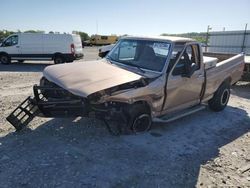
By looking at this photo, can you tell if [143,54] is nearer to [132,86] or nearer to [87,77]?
[132,86]

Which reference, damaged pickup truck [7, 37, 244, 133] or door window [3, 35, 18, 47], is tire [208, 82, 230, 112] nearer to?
damaged pickup truck [7, 37, 244, 133]

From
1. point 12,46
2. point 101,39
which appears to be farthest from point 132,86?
point 101,39

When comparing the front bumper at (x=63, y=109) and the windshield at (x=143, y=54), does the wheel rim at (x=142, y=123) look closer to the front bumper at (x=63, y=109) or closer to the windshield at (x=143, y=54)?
the front bumper at (x=63, y=109)

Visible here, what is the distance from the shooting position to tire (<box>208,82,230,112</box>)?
765 cm

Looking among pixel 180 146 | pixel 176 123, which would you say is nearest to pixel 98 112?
pixel 180 146

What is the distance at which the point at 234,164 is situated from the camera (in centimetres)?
493

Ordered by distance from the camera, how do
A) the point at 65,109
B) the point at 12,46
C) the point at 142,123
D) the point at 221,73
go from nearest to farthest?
the point at 65,109, the point at 142,123, the point at 221,73, the point at 12,46

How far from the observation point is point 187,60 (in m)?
6.30

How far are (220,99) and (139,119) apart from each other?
3142 mm

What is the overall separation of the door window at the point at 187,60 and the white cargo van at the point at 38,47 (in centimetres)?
1285

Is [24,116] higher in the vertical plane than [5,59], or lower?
higher

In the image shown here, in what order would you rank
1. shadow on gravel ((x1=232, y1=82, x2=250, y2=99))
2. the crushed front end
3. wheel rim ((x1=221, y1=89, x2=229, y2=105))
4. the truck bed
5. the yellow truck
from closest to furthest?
the crushed front end → the truck bed → wheel rim ((x1=221, y1=89, x2=229, y2=105)) → shadow on gravel ((x1=232, y1=82, x2=250, y2=99)) → the yellow truck

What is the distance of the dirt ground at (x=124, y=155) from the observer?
4207mm

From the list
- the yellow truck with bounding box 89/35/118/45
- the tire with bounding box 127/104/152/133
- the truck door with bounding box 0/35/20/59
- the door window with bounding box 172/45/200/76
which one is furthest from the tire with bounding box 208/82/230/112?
the yellow truck with bounding box 89/35/118/45
